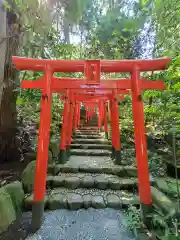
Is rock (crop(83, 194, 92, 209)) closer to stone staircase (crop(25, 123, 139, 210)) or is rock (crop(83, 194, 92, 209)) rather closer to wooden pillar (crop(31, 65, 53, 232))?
stone staircase (crop(25, 123, 139, 210))

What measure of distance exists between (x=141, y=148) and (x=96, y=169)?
1807 mm

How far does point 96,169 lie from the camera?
3918 mm

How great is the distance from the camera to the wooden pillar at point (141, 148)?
232 cm

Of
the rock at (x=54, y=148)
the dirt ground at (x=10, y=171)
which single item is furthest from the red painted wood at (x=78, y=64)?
the rock at (x=54, y=148)

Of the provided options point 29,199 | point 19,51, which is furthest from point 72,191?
point 19,51

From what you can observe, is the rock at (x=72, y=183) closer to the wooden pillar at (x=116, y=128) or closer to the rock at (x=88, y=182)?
the rock at (x=88, y=182)

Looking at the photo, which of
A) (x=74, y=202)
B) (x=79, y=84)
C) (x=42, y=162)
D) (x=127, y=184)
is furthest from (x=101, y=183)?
(x=79, y=84)

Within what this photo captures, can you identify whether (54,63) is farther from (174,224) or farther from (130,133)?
(130,133)

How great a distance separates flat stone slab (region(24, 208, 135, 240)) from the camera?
83.9 inches

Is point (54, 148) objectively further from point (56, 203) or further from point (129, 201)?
point (129, 201)

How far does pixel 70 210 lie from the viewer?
2.71m

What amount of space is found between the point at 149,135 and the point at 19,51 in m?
4.22

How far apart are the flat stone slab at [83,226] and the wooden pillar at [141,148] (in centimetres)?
47

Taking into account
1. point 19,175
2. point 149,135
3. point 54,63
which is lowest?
point 19,175
